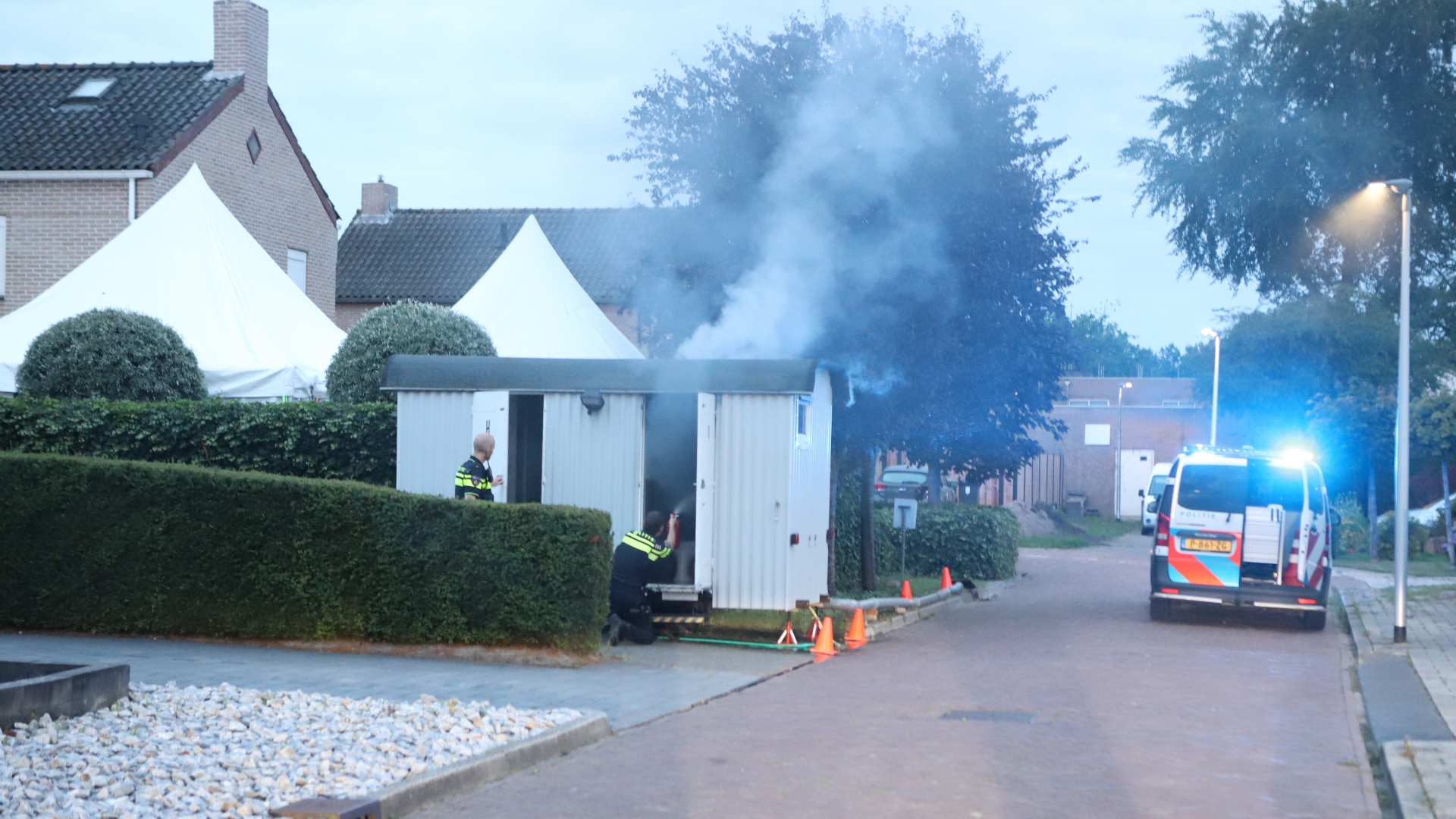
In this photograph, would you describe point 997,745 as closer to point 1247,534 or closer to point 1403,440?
point 1403,440

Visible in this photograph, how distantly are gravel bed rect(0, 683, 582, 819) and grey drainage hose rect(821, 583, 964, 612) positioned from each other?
6.83 meters

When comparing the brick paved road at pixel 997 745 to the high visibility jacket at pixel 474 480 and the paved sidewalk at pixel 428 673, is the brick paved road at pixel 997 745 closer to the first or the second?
the paved sidewalk at pixel 428 673

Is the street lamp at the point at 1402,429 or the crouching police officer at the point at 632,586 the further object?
the street lamp at the point at 1402,429

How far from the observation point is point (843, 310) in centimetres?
1700

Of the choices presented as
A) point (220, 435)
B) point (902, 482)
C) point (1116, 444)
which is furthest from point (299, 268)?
point (1116, 444)

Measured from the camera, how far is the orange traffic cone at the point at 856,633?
46.6ft

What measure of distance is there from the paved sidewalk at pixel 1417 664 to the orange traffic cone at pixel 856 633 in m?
4.72

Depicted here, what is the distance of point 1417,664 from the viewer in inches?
501

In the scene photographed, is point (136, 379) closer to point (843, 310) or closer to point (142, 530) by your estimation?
point (142, 530)

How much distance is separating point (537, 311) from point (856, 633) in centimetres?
1073

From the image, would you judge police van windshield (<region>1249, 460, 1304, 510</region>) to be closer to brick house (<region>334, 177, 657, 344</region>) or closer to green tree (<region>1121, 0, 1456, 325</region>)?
green tree (<region>1121, 0, 1456, 325</region>)

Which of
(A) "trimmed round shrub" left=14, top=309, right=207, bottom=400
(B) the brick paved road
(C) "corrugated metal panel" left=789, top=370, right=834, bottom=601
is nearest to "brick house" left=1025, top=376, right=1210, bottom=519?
(C) "corrugated metal panel" left=789, top=370, right=834, bottom=601

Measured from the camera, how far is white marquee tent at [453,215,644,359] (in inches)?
885

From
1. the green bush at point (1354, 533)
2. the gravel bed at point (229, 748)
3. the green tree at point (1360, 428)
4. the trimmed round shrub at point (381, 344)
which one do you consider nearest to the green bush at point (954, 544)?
the trimmed round shrub at point (381, 344)
